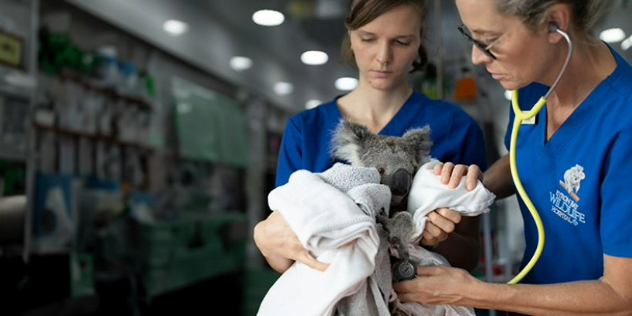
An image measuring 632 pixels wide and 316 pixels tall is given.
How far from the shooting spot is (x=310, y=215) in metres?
0.86

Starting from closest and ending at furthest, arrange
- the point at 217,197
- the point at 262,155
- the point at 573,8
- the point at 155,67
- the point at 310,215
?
the point at 310,215 → the point at 573,8 → the point at 155,67 → the point at 217,197 → the point at 262,155

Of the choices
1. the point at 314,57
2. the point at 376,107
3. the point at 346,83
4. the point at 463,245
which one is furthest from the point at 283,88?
the point at 463,245

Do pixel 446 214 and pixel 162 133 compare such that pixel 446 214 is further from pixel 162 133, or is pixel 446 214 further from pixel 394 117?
pixel 162 133

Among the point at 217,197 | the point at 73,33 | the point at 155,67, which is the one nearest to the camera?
the point at 73,33

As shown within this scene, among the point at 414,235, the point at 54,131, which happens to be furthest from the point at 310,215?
the point at 54,131

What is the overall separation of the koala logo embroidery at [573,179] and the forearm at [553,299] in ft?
0.52

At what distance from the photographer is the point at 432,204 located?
3.10ft

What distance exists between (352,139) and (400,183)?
14 centimetres

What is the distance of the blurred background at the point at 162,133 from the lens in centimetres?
256

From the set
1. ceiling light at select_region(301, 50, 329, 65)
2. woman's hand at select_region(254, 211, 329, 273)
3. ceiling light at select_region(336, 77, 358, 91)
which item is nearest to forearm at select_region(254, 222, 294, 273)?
woman's hand at select_region(254, 211, 329, 273)

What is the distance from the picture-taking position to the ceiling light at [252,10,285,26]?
441 centimetres

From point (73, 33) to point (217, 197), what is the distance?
6.84ft

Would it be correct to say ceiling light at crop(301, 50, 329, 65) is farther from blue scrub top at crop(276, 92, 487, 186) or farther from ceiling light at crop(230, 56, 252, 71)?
blue scrub top at crop(276, 92, 487, 186)

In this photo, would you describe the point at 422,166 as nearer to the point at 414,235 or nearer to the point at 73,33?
the point at 414,235
